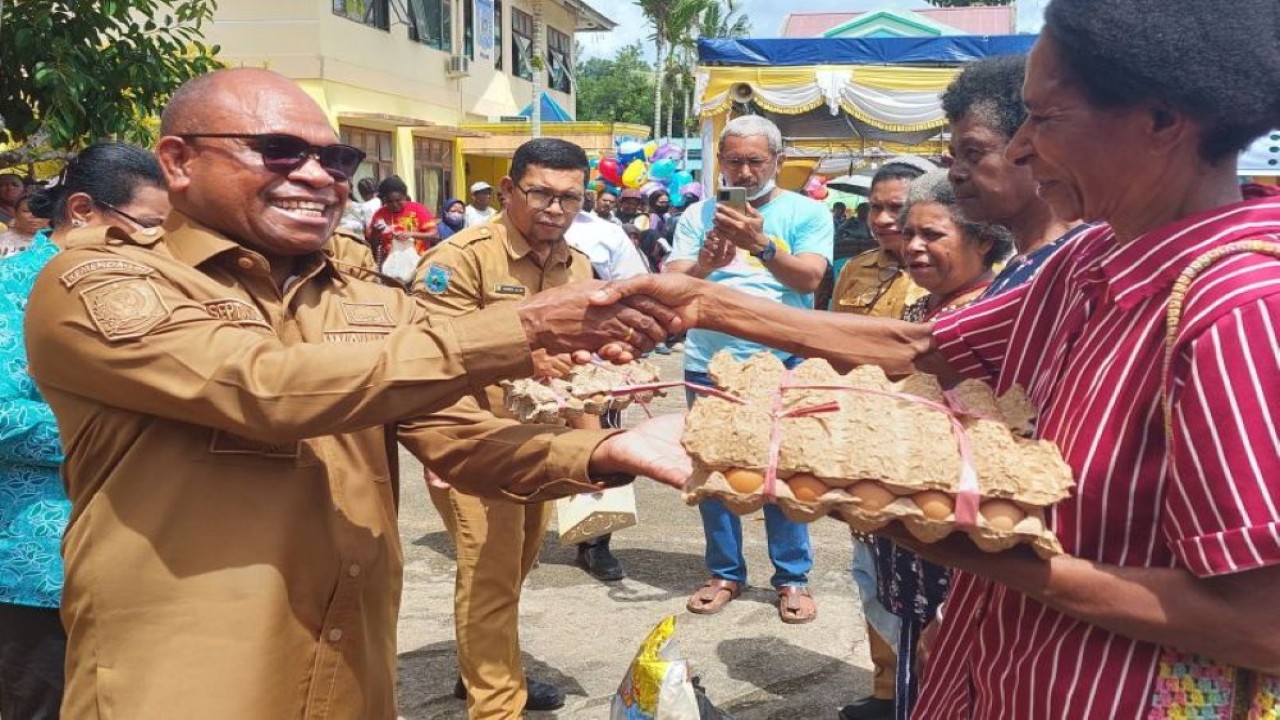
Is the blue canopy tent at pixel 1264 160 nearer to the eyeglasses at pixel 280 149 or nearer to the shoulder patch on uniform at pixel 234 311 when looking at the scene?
the eyeglasses at pixel 280 149

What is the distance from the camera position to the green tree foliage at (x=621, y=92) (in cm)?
5909

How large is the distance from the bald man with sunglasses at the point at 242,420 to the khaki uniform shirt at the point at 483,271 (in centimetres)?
186

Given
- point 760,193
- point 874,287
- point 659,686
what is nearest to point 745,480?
point 659,686

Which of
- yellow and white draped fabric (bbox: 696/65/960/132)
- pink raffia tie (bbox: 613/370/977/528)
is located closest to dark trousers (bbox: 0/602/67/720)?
pink raffia tie (bbox: 613/370/977/528)

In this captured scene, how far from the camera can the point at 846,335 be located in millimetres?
2223

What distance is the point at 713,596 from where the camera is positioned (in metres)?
4.97

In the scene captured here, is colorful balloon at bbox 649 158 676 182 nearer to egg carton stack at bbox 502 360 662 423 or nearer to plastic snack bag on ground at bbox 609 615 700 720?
plastic snack bag on ground at bbox 609 615 700 720

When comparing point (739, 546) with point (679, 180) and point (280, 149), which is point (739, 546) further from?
point (679, 180)

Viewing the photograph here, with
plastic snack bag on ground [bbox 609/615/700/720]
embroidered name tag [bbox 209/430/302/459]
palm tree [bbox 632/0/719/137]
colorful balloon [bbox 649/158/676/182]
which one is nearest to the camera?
embroidered name tag [bbox 209/430/302/459]

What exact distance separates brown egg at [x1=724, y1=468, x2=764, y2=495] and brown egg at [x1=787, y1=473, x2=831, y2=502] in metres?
0.04

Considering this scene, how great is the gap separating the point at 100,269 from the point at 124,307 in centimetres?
11

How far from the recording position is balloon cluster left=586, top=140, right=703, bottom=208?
17031mm

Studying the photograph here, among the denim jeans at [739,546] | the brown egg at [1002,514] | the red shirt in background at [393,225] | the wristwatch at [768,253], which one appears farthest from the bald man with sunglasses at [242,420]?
the red shirt in background at [393,225]

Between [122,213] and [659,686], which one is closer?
[659,686]
